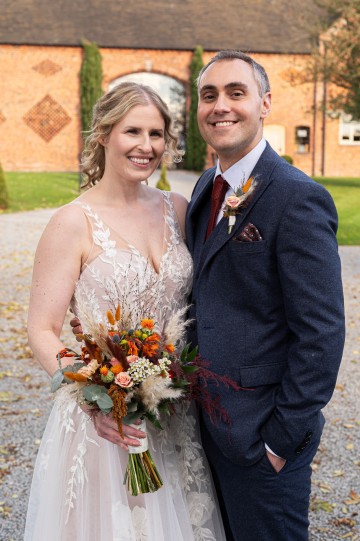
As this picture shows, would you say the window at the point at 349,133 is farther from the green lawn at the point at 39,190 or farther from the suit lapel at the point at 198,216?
the suit lapel at the point at 198,216

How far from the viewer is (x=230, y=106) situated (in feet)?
8.64

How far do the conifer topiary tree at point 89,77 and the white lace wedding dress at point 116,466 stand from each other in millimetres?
30414

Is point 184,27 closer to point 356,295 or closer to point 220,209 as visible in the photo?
point 356,295

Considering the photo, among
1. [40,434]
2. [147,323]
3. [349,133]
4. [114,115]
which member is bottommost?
[349,133]

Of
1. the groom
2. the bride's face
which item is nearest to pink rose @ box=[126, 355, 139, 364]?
the groom

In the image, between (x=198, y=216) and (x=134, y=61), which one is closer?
(x=198, y=216)

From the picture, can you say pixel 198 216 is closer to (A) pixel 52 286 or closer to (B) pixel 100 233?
(B) pixel 100 233

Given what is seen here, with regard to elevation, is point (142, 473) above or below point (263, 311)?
below

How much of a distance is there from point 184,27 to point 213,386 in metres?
34.8

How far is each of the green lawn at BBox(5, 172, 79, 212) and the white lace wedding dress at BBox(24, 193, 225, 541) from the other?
58.9 feet

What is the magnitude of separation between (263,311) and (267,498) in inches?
30.1

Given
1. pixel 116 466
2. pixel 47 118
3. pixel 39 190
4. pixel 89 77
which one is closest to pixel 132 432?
pixel 116 466

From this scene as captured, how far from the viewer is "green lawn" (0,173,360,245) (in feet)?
57.6

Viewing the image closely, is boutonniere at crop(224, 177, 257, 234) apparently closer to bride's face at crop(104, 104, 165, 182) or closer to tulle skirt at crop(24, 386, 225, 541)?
bride's face at crop(104, 104, 165, 182)
